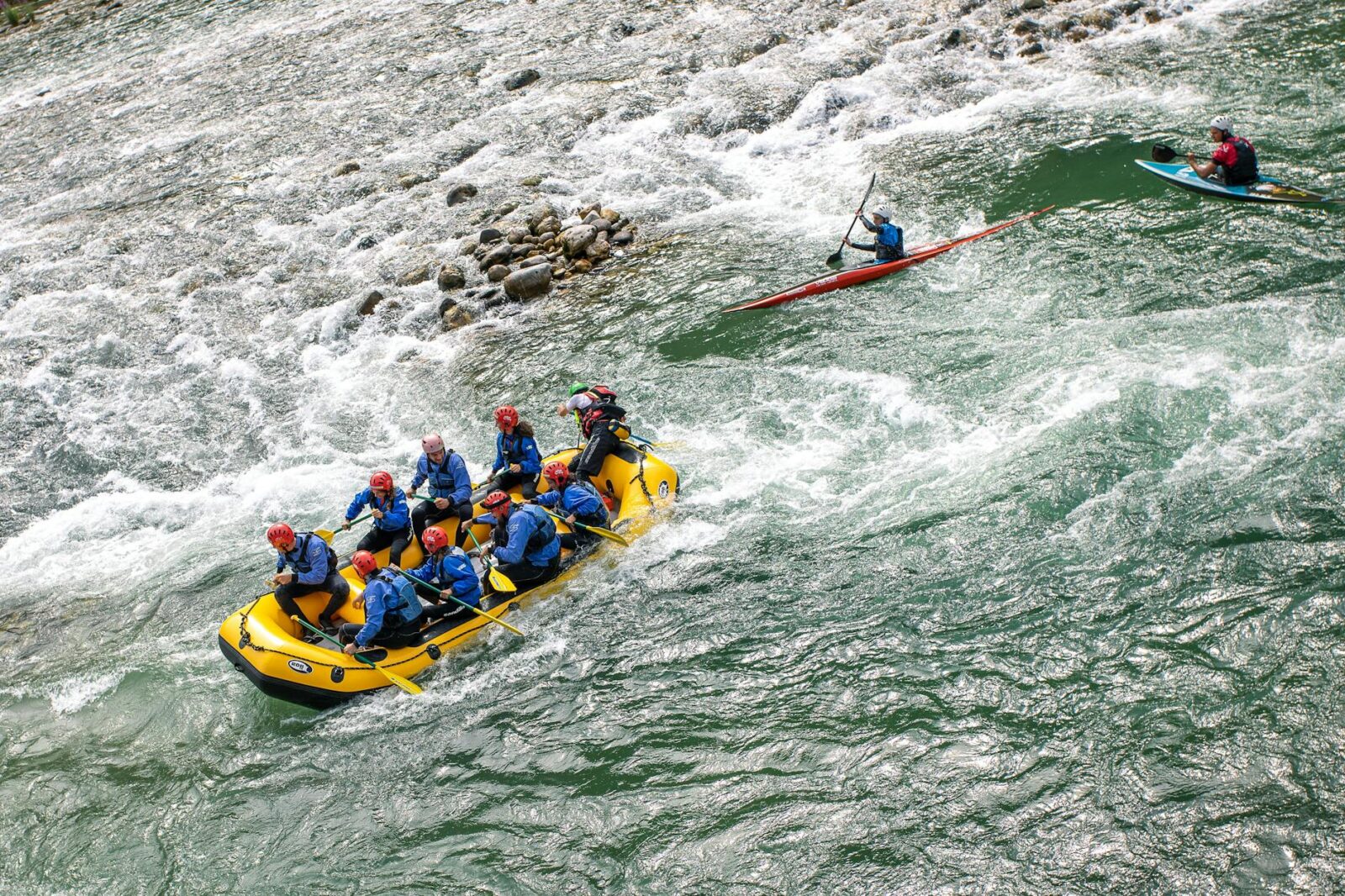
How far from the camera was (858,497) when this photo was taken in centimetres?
1125

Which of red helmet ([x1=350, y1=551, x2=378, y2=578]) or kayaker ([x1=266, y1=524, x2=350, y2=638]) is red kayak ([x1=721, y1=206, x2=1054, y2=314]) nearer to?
red helmet ([x1=350, y1=551, x2=378, y2=578])

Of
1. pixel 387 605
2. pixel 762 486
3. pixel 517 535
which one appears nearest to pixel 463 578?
pixel 517 535

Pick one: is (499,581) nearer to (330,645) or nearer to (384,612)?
(384,612)

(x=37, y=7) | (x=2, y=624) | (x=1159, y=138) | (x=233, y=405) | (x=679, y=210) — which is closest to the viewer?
(x=2, y=624)

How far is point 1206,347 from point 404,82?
60.3ft

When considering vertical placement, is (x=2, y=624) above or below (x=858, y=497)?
above

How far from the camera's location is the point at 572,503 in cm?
1074

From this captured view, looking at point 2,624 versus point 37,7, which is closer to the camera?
point 2,624

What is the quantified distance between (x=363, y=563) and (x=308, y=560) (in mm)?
599

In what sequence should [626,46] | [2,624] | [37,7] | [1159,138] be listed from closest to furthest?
[2,624] < [1159,138] < [626,46] < [37,7]

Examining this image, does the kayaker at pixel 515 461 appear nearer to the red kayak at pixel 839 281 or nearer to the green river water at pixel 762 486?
the green river water at pixel 762 486

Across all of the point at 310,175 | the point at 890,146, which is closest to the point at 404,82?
the point at 310,175

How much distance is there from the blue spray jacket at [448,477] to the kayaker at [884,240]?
671cm

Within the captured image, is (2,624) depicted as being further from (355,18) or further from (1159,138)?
(355,18)
